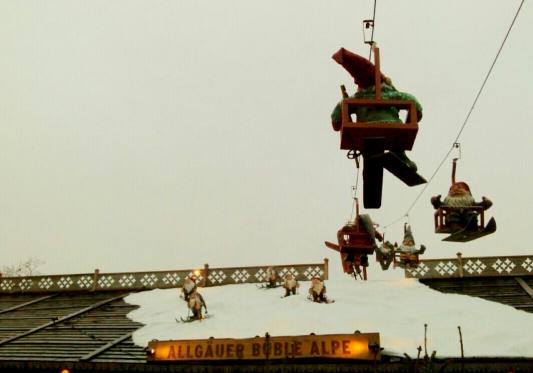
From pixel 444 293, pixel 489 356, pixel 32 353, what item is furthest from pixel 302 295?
pixel 32 353

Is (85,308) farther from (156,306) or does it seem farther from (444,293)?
(444,293)

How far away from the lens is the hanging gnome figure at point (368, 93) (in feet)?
15.6

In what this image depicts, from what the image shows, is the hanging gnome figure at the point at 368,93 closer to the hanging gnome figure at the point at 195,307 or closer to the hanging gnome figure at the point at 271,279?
the hanging gnome figure at the point at 195,307

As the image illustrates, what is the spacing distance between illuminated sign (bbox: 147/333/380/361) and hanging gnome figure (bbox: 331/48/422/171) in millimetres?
4566

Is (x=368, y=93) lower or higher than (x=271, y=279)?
higher

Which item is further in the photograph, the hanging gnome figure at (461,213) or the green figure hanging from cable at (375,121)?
the hanging gnome figure at (461,213)

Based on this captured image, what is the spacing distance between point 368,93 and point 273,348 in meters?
5.56

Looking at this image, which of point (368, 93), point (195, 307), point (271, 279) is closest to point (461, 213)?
point (368, 93)

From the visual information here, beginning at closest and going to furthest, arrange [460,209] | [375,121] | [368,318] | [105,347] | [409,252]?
1. [375,121]
2. [460,209]
3. [105,347]
4. [368,318]
5. [409,252]

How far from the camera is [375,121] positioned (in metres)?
4.66

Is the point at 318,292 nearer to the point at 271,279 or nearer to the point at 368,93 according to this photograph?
the point at 271,279

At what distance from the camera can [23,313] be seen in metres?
15.1

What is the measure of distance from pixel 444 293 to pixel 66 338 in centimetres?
973

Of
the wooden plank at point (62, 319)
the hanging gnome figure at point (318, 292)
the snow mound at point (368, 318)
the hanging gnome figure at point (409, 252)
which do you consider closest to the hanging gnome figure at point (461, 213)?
the snow mound at point (368, 318)
